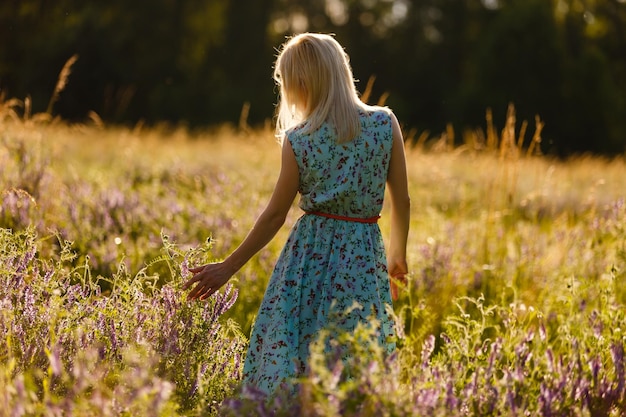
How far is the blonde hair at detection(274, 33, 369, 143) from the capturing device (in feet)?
9.09

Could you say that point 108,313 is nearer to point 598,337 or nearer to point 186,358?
point 186,358

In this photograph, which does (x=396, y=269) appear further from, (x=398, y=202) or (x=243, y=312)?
(x=243, y=312)

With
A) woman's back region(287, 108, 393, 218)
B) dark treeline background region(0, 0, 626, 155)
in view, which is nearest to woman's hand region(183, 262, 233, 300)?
woman's back region(287, 108, 393, 218)

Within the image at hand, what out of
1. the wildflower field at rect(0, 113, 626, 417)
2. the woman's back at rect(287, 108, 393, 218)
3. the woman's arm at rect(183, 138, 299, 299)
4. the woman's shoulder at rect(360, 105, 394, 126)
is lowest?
the wildflower field at rect(0, 113, 626, 417)

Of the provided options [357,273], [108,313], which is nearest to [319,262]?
[357,273]

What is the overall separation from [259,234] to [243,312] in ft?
4.42

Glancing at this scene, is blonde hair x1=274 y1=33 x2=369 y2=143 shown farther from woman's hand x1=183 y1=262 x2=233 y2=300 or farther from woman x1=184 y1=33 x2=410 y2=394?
woman's hand x1=183 y1=262 x2=233 y2=300

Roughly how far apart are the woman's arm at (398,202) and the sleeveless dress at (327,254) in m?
0.05

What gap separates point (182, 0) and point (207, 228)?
83.0 feet

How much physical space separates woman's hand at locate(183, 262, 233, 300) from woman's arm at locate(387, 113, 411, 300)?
0.65m

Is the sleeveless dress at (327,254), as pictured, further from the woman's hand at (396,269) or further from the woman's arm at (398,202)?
the woman's hand at (396,269)

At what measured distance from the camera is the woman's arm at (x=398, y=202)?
290 centimetres

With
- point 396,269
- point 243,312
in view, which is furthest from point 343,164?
point 243,312

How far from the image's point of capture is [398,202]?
118 inches
